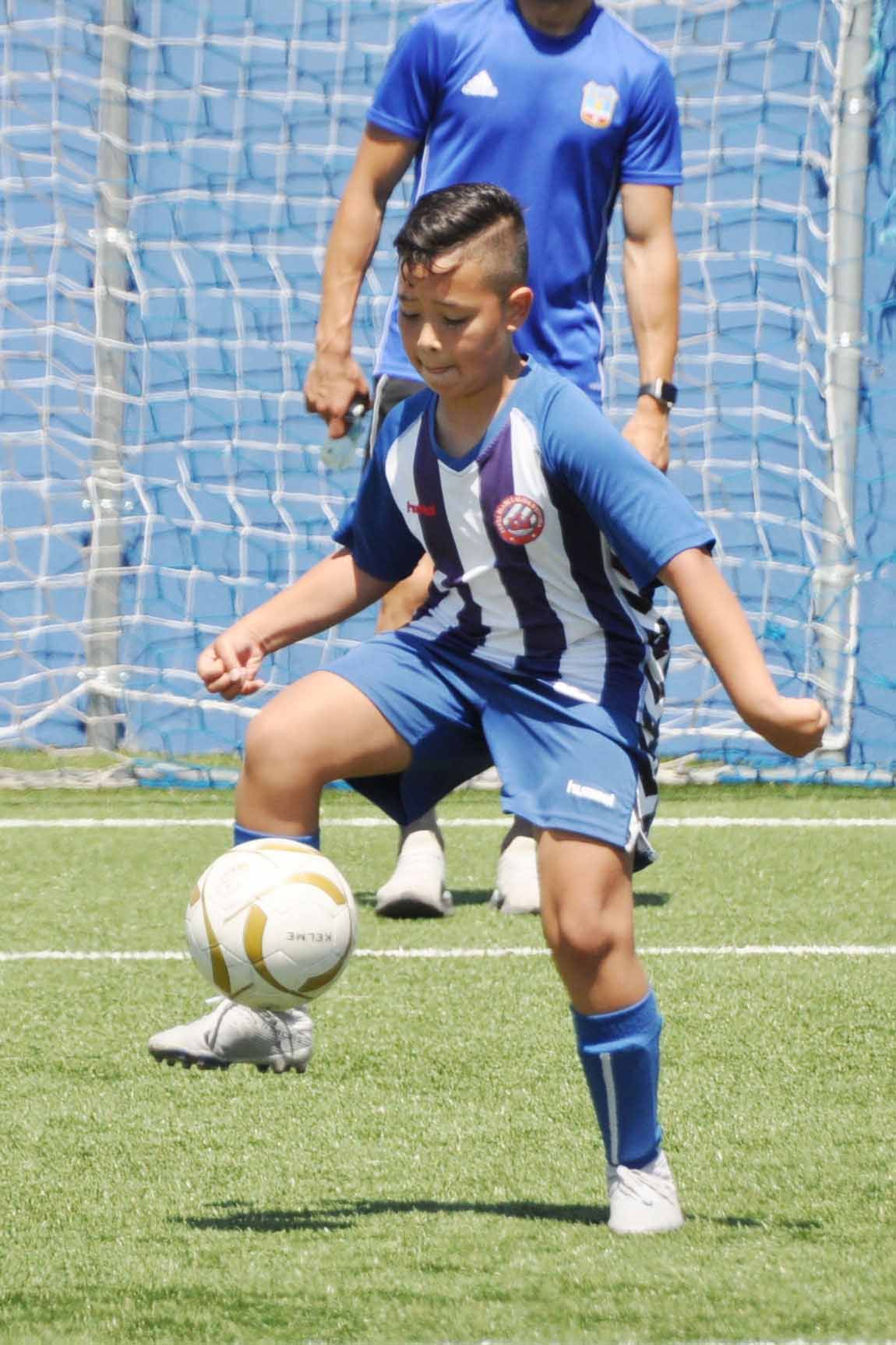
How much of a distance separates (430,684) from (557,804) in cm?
27

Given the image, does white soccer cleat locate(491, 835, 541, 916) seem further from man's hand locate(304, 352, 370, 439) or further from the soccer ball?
the soccer ball

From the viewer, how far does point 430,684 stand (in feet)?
9.02

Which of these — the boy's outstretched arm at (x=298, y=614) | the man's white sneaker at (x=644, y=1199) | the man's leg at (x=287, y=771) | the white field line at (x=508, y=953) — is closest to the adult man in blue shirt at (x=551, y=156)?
the white field line at (x=508, y=953)

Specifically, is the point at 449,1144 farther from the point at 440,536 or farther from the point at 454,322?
the point at 454,322

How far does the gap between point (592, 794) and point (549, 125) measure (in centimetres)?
196

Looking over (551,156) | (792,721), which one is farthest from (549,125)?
(792,721)

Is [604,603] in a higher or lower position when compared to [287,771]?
higher

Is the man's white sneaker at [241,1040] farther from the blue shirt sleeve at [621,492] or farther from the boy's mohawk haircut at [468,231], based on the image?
the boy's mohawk haircut at [468,231]

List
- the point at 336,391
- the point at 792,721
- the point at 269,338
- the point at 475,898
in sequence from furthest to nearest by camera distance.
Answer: the point at 269,338
the point at 475,898
the point at 336,391
the point at 792,721

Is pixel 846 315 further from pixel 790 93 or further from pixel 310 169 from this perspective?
pixel 310 169

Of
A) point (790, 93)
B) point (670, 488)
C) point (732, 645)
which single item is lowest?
point (732, 645)

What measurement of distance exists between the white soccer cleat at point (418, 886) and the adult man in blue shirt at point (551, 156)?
965 millimetres

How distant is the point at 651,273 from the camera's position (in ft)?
13.8

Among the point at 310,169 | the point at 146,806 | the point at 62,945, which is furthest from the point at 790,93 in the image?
the point at 62,945
